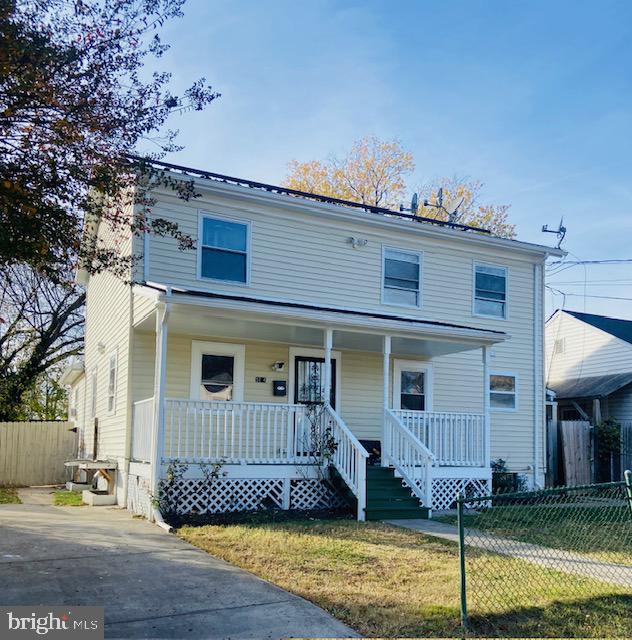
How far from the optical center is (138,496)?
12.0m

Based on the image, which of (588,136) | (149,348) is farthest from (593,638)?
(588,136)

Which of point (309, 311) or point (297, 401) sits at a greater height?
point (309, 311)

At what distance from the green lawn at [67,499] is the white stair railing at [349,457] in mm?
5184

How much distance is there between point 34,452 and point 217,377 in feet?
27.3

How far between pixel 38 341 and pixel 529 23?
22456 mm

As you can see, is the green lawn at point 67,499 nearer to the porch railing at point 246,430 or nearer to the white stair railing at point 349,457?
the porch railing at point 246,430

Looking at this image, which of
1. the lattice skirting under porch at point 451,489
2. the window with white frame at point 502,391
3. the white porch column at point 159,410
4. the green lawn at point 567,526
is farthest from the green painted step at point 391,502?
the window with white frame at point 502,391

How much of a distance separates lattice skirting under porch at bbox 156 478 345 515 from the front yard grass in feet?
4.15

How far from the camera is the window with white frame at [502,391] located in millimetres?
17000

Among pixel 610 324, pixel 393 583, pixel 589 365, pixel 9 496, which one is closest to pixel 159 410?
pixel 393 583

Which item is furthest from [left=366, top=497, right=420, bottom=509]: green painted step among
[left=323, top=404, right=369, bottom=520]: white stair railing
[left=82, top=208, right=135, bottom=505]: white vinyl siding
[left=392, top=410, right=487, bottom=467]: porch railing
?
[left=82, top=208, right=135, bottom=505]: white vinyl siding

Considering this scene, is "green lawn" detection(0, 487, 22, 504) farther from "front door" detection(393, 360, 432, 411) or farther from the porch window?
"front door" detection(393, 360, 432, 411)

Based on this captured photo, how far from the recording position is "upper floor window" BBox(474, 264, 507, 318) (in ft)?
56.0

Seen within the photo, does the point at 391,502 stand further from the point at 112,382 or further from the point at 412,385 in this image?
the point at 112,382
